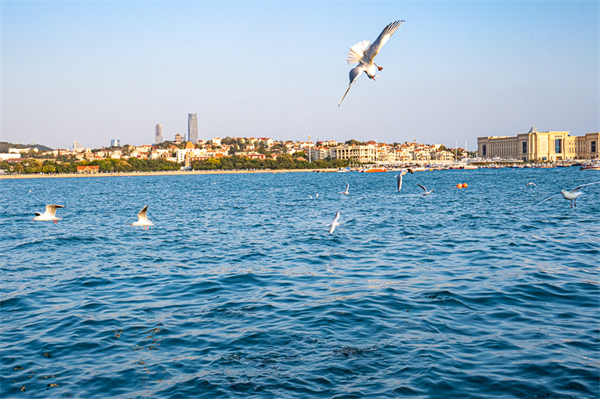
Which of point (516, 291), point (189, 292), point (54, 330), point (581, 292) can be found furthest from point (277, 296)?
point (581, 292)

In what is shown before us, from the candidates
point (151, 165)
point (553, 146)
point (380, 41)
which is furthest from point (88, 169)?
point (380, 41)

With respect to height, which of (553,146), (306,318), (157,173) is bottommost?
(306,318)

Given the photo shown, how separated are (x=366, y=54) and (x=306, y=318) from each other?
407 centimetres

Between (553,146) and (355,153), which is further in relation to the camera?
(355,153)

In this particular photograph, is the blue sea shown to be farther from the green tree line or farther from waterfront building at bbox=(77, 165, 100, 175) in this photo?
waterfront building at bbox=(77, 165, 100, 175)

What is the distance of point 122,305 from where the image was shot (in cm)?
882

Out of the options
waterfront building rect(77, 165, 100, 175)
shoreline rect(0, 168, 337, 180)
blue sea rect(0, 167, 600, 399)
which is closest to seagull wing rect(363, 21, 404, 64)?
blue sea rect(0, 167, 600, 399)

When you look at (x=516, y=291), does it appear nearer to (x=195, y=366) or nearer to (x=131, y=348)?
(x=195, y=366)

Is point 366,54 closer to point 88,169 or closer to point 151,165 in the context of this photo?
point 151,165

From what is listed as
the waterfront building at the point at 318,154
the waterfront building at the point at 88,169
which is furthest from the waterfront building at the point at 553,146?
the waterfront building at the point at 88,169

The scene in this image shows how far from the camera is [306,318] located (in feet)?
25.6

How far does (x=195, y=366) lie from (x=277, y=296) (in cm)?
307

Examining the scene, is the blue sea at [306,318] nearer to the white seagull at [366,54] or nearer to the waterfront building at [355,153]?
the white seagull at [366,54]

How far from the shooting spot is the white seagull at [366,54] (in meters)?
7.02
